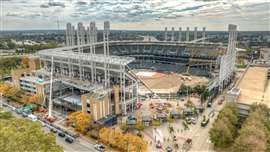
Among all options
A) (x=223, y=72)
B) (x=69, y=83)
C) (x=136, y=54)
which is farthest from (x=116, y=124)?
(x=136, y=54)

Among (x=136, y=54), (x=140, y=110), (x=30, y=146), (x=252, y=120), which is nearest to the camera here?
(x=30, y=146)

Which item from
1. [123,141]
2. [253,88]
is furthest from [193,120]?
[123,141]

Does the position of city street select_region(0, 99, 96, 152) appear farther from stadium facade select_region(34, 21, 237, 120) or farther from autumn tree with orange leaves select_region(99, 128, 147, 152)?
stadium facade select_region(34, 21, 237, 120)

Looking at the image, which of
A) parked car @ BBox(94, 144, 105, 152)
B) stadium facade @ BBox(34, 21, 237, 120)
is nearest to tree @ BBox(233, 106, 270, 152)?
parked car @ BBox(94, 144, 105, 152)

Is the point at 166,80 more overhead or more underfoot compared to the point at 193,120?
more overhead

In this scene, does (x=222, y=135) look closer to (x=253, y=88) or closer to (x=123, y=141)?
(x=123, y=141)

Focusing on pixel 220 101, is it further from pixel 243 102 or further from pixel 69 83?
pixel 69 83

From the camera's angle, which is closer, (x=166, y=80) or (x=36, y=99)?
(x=36, y=99)

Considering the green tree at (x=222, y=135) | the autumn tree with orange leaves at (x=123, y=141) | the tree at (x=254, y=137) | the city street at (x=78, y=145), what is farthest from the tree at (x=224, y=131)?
the city street at (x=78, y=145)
